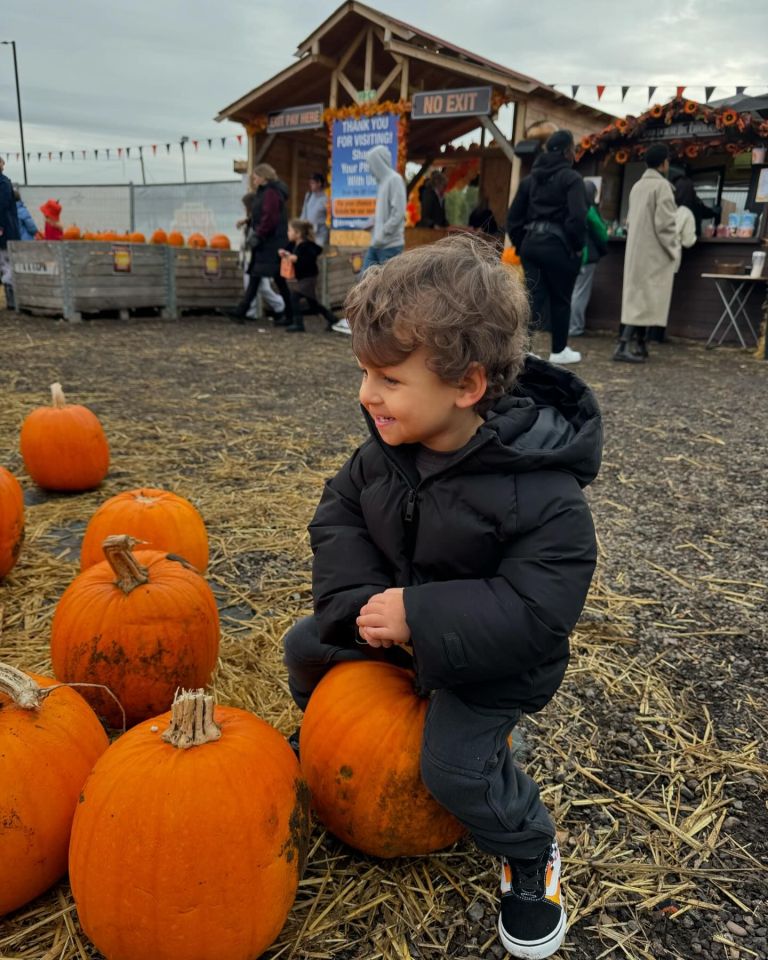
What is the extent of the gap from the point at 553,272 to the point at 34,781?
7672 millimetres

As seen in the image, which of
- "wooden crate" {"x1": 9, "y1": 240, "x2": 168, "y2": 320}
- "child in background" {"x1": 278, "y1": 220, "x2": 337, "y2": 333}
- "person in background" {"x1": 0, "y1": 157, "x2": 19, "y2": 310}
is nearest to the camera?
"wooden crate" {"x1": 9, "y1": 240, "x2": 168, "y2": 320}

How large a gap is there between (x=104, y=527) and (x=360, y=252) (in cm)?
1253

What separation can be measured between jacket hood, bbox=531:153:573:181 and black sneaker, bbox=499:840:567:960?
767 cm

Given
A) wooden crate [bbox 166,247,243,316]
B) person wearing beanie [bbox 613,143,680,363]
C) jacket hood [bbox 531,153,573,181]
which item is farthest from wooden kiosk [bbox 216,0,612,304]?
jacket hood [bbox 531,153,573,181]

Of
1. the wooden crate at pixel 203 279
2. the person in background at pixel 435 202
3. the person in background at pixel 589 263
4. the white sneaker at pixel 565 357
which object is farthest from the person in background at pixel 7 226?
the person in background at pixel 589 263

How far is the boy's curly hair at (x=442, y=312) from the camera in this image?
62.0 inches

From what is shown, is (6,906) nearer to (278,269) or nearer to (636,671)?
(636,671)

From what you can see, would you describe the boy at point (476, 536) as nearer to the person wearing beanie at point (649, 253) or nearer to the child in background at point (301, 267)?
the person wearing beanie at point (649, 253)

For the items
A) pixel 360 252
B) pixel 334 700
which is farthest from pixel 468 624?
pixel 360 252

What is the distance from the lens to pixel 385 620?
1.62 m

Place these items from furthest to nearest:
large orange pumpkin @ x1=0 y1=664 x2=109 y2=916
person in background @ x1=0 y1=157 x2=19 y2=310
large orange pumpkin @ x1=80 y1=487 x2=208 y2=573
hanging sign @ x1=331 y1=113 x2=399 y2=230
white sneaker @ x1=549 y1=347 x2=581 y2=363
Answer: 1. hanging sign @ x1=331 y1=113 x2=399 y2=230
2. person in background @ x1=0 y1=157 x2=19 y2=310
3. white sneaker @ x1=549 y1=347 x2=581 y2=363
4. large orange pumpkin @ x1=80 y1=487 x2=208 y2=573
5. large orange pumpkin @ x1=0 y1=664 x2=109 y2=916

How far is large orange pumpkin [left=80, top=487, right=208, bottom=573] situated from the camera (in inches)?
110

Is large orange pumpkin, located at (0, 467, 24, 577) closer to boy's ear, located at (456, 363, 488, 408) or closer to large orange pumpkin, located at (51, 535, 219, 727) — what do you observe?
large orange pumpkin, located at (51, 535, 219, 727)

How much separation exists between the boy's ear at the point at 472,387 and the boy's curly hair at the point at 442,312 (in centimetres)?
2
